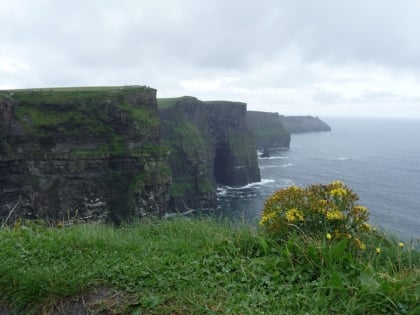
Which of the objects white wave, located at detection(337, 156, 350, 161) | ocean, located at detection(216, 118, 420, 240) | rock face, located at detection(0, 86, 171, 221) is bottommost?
ocean, located at detection(216, 118, 420, 240)

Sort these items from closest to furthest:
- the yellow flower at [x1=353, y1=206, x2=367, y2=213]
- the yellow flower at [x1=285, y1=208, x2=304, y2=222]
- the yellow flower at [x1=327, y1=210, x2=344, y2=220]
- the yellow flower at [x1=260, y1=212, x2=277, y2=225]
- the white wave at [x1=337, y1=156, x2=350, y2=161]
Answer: the yellow flower at [x1=327, y1=210, x2=344, y2=220] < the yellow flower at [x1=285, y1=208, x2=304, y2=222] < the yellow flower at [x1=353, y1=206, x2=367, y2=213] < the yellow flower at [x1=260, y1=212, x2=277, y2=225] < the white wave at [x1=337, y1=156, x2=350, y2=161]

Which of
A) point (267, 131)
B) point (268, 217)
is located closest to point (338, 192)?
point (268, 217)

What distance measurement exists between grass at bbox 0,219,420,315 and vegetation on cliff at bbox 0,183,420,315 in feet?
0.04

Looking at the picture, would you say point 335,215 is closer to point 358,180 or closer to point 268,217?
point 268,217

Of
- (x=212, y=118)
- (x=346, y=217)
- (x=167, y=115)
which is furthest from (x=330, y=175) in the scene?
(x=346, y=217)

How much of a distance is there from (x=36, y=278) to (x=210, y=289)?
224 centimetres

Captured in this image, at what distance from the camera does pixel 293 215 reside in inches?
249

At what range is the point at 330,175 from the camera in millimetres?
90750

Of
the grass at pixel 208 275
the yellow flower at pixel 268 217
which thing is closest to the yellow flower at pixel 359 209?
the grass at pixel 208 275

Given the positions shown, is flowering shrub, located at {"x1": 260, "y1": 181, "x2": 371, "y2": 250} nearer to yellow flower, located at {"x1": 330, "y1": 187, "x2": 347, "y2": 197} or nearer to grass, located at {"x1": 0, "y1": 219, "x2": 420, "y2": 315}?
yellow flower, located at {"x1": 330, "y1": 187, "x2": 347, "y2": 197}

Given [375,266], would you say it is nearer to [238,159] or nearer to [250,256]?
[250,256]

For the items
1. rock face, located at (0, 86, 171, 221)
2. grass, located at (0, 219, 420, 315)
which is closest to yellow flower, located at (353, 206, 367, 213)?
grass, located at (0, 219, 420, 315)

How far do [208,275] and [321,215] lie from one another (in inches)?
76.9

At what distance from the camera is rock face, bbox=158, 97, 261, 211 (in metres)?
75.4
